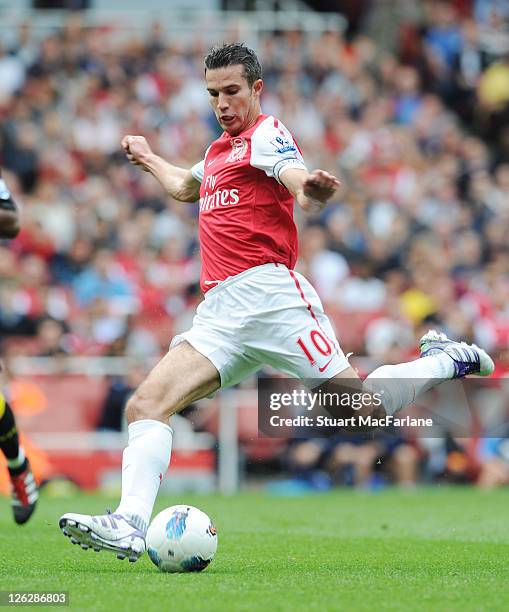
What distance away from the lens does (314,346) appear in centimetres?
700

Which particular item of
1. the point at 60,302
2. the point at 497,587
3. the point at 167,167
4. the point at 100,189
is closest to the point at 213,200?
the point at 167,167

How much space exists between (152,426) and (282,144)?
166cm

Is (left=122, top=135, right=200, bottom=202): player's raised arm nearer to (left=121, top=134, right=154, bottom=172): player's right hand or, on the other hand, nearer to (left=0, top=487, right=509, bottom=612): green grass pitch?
(left=121, top=134, right=154, bottom=172): player's right hand

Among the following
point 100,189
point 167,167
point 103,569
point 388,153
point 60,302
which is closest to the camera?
point 103,569

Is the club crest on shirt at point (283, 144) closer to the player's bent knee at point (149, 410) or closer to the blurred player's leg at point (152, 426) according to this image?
the blurred player's leg at point (152, 426)

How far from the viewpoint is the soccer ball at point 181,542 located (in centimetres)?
669

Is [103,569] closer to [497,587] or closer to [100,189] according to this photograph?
[497,587]

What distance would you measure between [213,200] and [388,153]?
40.3ft

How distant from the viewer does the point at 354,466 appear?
1503 cm

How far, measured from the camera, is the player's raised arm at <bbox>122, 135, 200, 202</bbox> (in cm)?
802

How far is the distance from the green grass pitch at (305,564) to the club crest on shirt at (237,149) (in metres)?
2.27

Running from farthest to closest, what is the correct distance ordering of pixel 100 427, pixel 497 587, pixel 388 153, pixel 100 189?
pixel 388 153 < pixel 100 189 < pixel 100 427 < pixel 497 587

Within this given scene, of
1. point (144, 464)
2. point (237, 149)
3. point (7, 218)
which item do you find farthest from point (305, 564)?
point (7, 218)

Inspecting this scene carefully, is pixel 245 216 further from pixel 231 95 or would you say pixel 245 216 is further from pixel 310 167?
pixel 310 167
